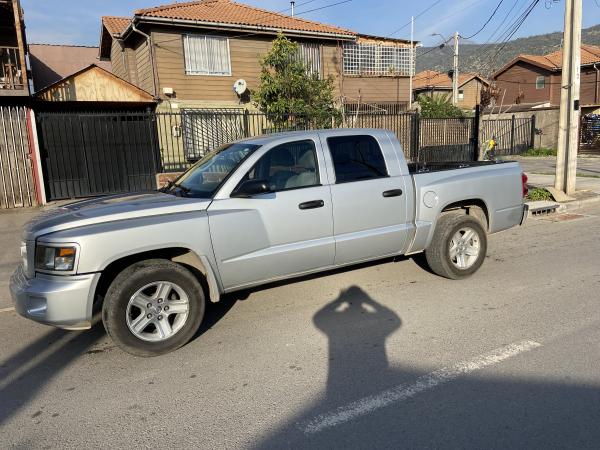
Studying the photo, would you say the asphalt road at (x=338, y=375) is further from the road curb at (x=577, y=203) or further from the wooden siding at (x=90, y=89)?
the wooden siding at (x=90, y=89)

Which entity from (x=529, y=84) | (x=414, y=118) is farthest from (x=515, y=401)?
(x=529, y=84)

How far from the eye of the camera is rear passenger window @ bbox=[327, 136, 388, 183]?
15.5ft

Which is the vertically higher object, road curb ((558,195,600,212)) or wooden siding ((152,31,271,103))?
wooden siding ((152,31,271,103))

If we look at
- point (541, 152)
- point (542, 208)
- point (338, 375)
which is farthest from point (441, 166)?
point (541, 152)

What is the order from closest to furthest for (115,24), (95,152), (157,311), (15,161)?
(157,311)
(15,161)
(95,152)
(115,24)

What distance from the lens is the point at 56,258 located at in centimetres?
355

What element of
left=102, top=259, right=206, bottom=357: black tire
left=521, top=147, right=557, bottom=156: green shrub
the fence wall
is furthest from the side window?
left=521, top=147, right=557, bottom=156: green shrub

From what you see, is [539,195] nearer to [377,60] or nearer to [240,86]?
[240,86]

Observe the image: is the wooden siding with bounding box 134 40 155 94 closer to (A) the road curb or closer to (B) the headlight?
(A) the road curb

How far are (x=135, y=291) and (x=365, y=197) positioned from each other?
2362 mm

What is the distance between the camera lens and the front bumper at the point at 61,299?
3500mm

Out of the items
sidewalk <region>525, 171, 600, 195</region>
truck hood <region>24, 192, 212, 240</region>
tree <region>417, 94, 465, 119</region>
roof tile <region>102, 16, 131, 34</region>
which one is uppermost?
roof tile <region>102, 16, 131, 34</region>

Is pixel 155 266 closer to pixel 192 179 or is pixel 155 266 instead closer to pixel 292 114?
pixel 192 179

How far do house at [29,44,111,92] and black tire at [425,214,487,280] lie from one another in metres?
21.6
